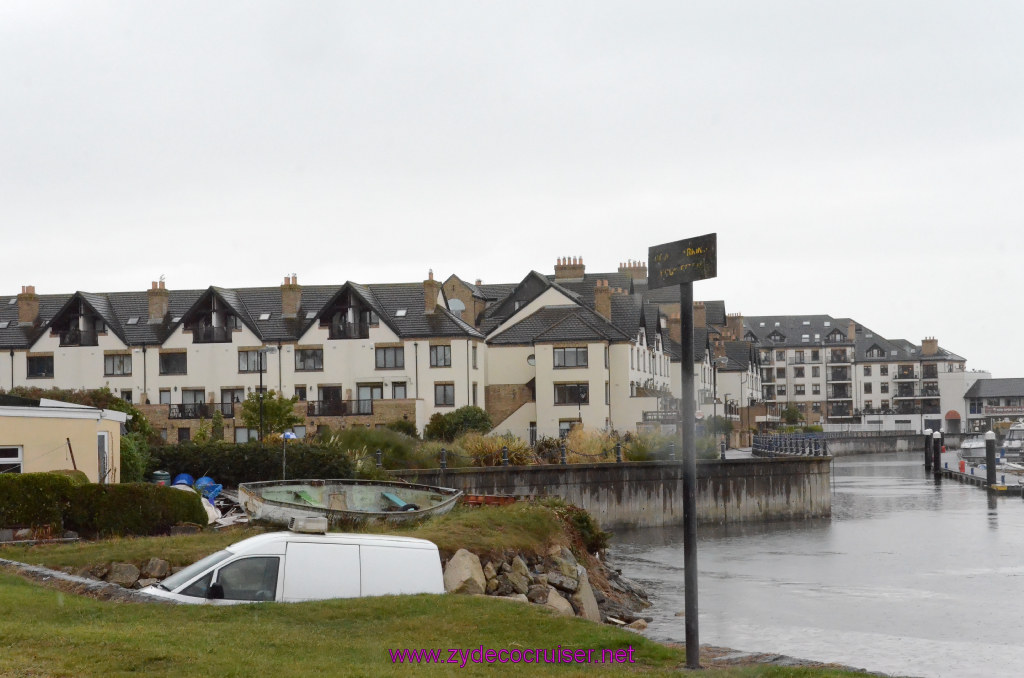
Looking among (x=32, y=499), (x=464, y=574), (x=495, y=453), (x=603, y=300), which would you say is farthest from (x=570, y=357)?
(x=464, y=574)

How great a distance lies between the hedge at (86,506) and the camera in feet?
76.4

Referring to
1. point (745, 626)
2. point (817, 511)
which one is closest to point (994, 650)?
point (745, 626)

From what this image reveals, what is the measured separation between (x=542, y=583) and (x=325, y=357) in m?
47.6

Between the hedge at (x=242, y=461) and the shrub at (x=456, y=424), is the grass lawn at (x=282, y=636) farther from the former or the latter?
the shrub at (x=456, y=424)

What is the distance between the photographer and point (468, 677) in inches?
484

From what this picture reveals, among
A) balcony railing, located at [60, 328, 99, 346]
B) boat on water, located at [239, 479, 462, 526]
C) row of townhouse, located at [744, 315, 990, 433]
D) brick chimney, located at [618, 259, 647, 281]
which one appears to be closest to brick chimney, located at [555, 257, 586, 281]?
brick chimney, located at [618, 259, 647, 281]

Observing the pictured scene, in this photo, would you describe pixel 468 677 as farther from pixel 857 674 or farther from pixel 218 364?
pixel 218 364

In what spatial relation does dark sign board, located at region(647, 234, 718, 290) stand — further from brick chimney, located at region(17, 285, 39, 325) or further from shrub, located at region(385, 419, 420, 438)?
brick chimney, located at region(17, 285, 39, 325)

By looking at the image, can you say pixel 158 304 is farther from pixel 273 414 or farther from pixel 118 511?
pixel 118 511

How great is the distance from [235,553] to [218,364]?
5528cm

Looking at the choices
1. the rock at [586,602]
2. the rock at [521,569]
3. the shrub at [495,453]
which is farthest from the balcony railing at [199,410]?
the rock at [521,569]

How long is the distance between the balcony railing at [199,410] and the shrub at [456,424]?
1168 cm

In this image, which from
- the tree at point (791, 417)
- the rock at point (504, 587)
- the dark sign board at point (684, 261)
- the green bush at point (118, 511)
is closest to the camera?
the dark sign board at point (684, 261)

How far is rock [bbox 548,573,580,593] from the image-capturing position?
23.7 meters
